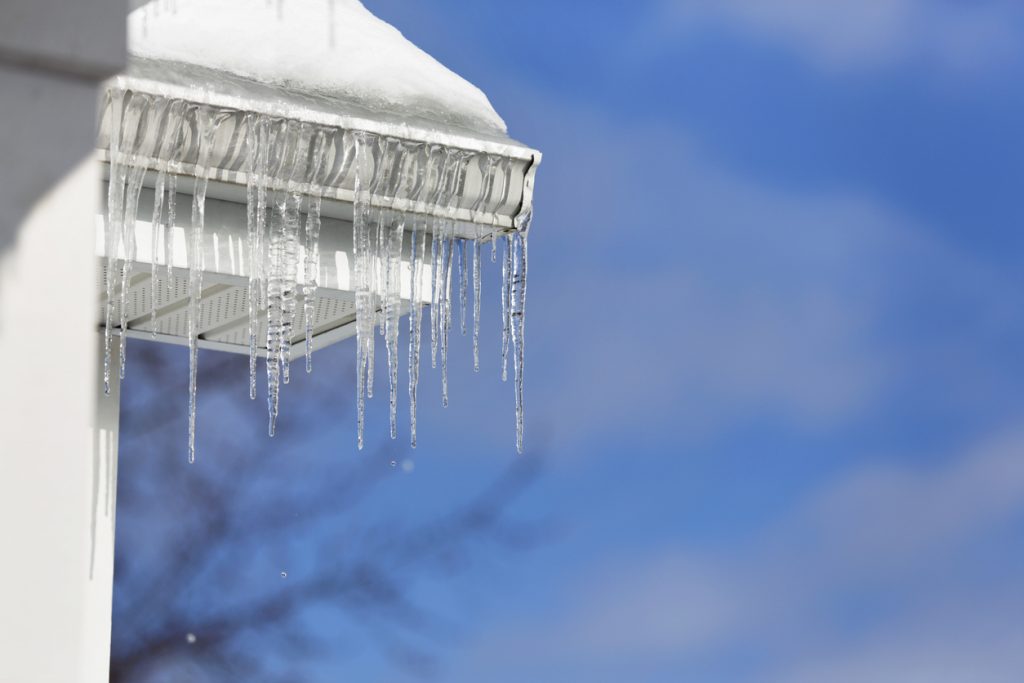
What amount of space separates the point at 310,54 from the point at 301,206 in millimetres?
552

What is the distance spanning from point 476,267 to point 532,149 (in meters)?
0.77

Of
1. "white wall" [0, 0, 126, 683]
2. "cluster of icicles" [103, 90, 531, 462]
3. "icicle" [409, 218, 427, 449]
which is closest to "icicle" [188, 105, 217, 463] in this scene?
"cluster of icicles" [103, 90, 531, 462]

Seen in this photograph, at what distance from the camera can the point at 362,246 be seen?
16.9 feet

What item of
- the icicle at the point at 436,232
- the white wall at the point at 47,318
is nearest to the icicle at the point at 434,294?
the icicle at the point at 436,232

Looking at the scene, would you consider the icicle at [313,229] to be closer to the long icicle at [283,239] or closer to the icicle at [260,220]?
the long icicle at [283,239]

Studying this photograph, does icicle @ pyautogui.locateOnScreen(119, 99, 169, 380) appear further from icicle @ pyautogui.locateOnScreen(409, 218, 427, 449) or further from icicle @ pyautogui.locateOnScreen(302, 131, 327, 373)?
icicle @ pyautogui.locateOnScreen(409, 218, 427, 449)

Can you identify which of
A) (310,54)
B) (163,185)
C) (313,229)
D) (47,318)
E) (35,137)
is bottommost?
(47,318)

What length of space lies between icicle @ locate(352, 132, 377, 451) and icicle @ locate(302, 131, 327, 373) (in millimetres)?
127

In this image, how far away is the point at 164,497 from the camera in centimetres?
1255

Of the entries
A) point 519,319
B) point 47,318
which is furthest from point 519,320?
point 47,318

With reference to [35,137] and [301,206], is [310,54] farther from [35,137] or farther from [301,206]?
[35,137]

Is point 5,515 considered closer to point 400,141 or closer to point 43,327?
point 43,327

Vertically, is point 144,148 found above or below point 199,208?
above

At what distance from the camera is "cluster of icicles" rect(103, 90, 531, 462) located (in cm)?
455
